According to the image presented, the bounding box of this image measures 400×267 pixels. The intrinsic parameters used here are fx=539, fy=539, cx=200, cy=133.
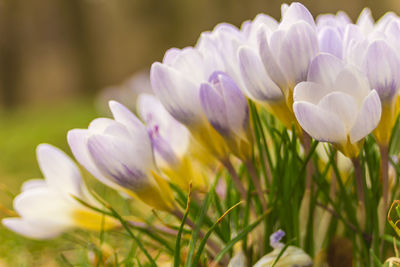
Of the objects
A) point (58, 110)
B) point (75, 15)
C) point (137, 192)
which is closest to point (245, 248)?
point (137, 192)

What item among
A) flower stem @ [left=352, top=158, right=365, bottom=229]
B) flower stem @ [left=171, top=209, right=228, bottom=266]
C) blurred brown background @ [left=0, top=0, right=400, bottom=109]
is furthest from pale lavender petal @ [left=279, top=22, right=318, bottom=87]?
blurred brown background @ [left=0, top=0, right=400, bottom=109]

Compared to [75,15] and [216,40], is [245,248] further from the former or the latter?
[75,15]

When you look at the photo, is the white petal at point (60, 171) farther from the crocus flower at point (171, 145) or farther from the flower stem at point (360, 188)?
the flower stem at point (360, 188)

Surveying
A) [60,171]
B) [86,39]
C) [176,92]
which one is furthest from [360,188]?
[86,39]

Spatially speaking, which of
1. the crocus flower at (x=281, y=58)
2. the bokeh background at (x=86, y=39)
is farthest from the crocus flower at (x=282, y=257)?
the bokeh background at (x=86, y=39)

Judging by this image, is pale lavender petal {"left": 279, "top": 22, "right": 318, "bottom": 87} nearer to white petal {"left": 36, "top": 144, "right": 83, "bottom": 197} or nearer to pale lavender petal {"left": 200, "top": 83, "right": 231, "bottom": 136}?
pale lavender petal {"left": 200, "top": 83, "right": 231, "bottom": 136}

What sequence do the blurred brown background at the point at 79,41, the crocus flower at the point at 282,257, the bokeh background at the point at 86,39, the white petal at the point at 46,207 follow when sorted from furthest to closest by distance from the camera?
the blurred brown background at the point at 79,41 → the bokeh background at the point at 86,39 → the white petal at the point at 46,207 → the crocus flower at the point at 282,257

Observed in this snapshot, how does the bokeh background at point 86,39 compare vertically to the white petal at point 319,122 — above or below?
above

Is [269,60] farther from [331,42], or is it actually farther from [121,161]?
[121,161]
